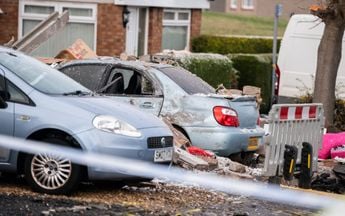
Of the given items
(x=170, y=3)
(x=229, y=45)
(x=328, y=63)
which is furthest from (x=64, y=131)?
(x=229, y=45)

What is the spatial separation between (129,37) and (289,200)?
15133 millimetres

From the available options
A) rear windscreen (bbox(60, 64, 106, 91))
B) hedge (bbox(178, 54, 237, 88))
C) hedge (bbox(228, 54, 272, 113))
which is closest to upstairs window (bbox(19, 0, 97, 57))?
hedge (bbox(228, 54, 272, 113))

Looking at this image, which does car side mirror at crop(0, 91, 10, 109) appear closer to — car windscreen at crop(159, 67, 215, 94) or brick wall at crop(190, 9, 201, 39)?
car windscreen at crop(159, 67, 215, 94)

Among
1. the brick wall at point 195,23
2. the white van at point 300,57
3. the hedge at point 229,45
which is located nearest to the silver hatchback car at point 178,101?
the white van at point 300,57

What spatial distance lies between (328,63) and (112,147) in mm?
9165

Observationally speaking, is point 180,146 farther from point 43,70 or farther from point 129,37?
point 129,37

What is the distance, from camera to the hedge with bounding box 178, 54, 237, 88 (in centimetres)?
2159

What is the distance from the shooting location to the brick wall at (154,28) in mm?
26719

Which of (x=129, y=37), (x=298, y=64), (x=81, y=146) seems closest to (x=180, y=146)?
(x=81, y=146)

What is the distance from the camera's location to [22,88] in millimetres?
10930

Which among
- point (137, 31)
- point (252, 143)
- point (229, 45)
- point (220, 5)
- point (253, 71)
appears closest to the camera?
→ point (252, 143)

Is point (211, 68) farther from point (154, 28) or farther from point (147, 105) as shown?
point (147, 105)

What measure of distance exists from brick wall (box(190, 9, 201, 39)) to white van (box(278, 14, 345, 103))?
26.6 feet

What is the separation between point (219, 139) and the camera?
14.1 metres
